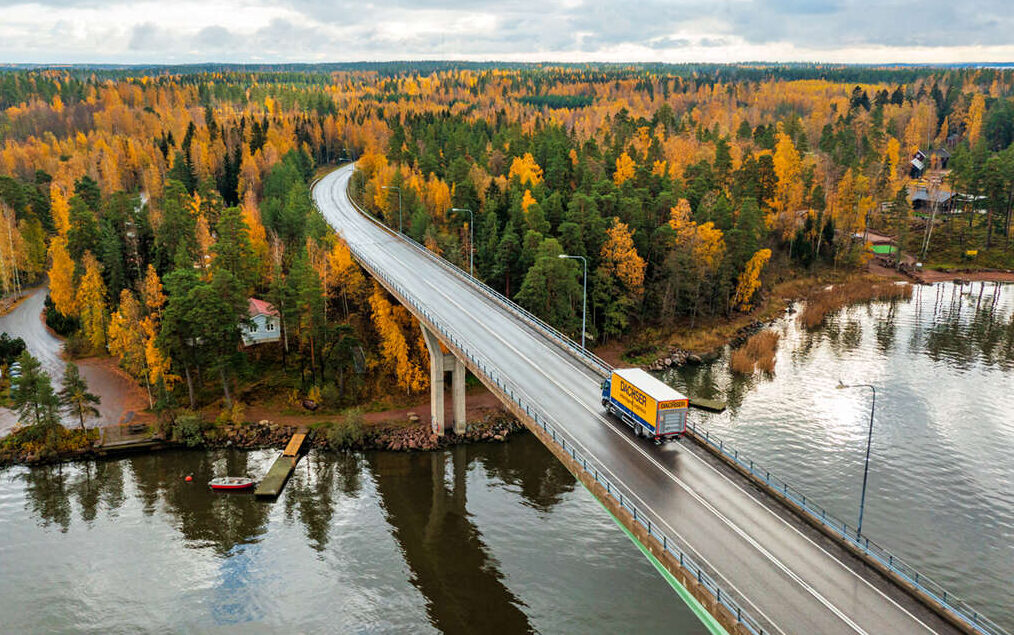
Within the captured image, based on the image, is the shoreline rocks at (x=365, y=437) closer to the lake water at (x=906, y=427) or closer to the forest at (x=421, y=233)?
the forest at (x=421, y=233)

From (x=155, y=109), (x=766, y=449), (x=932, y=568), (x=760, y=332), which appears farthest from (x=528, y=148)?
(x=155, y=109)

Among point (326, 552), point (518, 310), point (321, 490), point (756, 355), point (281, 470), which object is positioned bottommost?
point (321, 490)

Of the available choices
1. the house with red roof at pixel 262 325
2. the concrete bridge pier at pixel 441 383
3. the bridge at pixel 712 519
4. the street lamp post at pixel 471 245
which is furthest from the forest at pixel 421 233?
the bridge at pixel 712 519

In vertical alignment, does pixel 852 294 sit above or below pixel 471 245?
below

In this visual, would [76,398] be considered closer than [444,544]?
No

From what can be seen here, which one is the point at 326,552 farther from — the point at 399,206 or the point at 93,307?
the point at 399,206

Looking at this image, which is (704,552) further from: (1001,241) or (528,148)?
(1001,241)

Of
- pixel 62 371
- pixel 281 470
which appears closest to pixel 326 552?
pixel 281 470
